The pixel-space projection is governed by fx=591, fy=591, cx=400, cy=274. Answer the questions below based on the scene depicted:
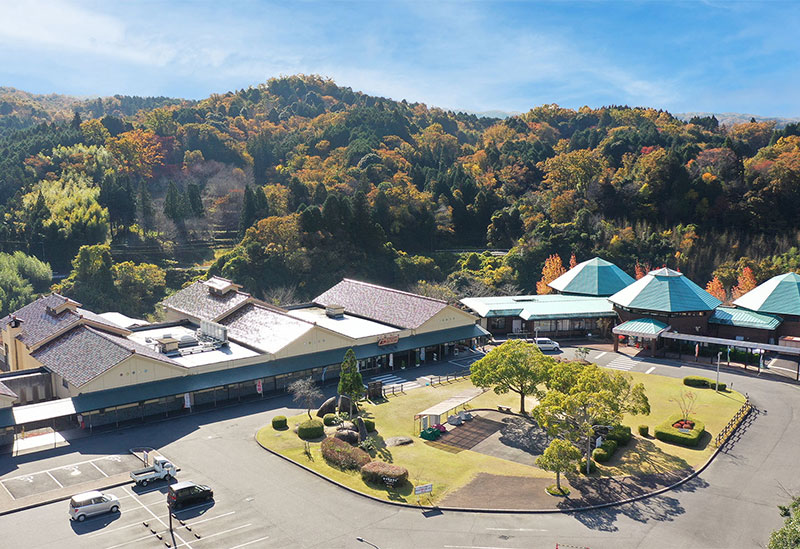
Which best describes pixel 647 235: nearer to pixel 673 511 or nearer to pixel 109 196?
pixel 673 511

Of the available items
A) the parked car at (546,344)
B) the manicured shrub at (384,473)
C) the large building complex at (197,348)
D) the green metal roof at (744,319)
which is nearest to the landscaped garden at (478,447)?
the manicured shrub at (384,473)

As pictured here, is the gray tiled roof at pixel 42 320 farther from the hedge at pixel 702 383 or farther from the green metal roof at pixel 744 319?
the green metal roof at pixel 744 319

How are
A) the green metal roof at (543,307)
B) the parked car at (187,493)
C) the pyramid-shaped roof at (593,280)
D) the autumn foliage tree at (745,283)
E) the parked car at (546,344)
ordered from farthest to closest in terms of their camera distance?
1. the pyramid-shaped roof at (593,280)
2. the autumn foliage tree at (745,283)
3. the green metal roof at (543,307)
4. the parked car at (546,344)
5. the parked car at (187,493)

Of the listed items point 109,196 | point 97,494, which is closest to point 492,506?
point 97,494

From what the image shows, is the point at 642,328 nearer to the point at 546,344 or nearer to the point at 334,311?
the point at 546,344

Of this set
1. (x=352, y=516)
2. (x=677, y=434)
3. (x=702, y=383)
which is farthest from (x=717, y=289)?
(x=352, y=516)

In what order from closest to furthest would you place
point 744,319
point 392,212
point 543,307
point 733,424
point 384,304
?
point 733,424
point 744,319
point 384,304
point 543,307
point 392,212

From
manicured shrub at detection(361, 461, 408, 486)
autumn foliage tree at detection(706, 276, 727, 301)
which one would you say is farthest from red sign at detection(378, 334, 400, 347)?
autumn foliage tree at detection(706, 276, 727, 301)
